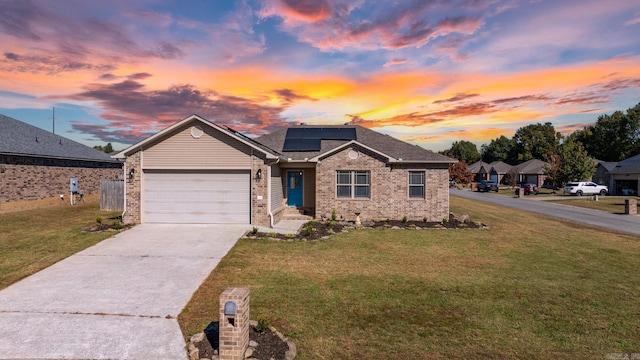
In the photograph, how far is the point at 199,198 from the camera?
53.9 feet

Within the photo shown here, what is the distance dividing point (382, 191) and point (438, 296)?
1092cm

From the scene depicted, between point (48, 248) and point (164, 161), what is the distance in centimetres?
583

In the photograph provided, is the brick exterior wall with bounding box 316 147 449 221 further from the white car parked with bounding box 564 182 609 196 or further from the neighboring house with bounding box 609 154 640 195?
the neighboring house with bounding box 609 154 640 195

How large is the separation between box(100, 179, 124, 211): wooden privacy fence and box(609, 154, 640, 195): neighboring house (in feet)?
186

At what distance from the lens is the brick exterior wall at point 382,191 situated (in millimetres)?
18906

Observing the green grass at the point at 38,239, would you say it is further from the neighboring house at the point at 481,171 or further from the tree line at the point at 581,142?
the neighboring house at the point at 481,171

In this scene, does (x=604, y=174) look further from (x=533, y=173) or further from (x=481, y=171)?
(x=481, y=171)

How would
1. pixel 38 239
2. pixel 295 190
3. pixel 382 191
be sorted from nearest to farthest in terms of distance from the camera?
pixel 38 239, pixel 382 191, pixel 295 190

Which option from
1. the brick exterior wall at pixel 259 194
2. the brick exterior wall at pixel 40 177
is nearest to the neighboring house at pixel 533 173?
the brick exterior wall at pixel 259 194

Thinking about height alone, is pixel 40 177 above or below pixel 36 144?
below

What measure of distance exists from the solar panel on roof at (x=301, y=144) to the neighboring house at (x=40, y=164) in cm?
1726

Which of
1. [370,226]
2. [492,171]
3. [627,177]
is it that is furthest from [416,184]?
[492,171]

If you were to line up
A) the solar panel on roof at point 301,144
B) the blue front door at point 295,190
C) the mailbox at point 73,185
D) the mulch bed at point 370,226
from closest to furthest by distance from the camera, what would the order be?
the mulch bed at point 370,226, the blue front door at point 295,190, the solar panel on roof at point 301,144, the mailbox at point 73,185

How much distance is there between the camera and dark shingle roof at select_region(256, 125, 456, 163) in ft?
63.5
